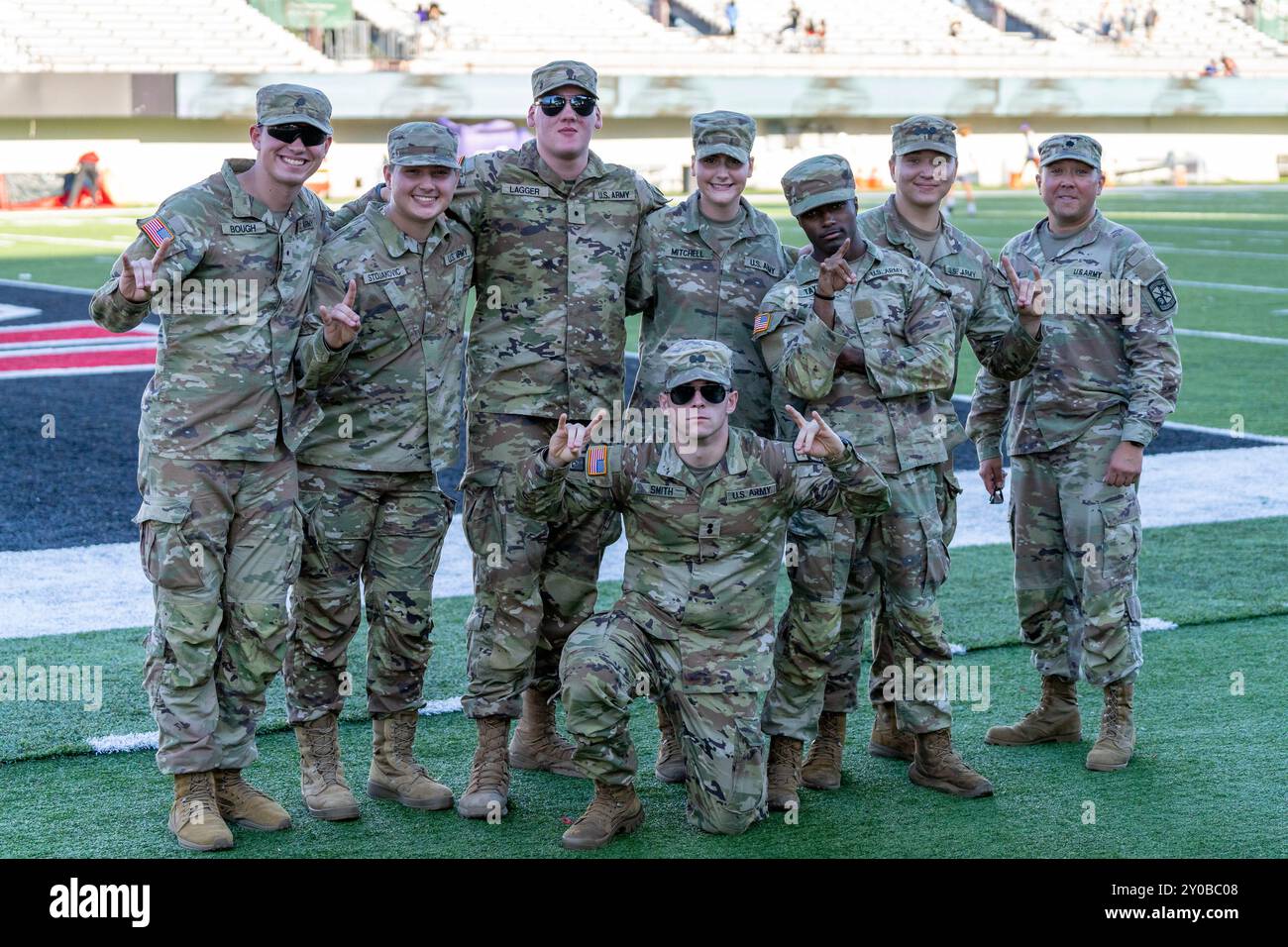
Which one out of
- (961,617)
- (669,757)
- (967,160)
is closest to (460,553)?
(961,617)

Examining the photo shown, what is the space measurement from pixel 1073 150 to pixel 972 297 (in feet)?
2.21

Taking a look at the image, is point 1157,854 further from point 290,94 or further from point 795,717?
point 290,94

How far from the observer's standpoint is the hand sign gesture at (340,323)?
529 centimetres

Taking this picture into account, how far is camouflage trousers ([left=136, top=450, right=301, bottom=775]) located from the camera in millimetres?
5297

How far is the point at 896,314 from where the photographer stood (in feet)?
19.0

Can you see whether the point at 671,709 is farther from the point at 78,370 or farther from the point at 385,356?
the point at 78,370

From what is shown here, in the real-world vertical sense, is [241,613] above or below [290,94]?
below

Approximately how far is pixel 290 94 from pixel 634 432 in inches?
59.4

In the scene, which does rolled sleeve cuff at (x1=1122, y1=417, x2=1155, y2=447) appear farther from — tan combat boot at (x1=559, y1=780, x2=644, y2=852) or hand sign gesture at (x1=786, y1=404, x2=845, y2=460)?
tan combat boot at (x1=559, y1=780, x2=644, y2=852)

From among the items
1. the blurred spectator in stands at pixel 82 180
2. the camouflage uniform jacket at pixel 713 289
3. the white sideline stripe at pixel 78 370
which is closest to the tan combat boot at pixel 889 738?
the camouflage uniform jacket at pixel 713 289

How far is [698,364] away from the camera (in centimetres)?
539

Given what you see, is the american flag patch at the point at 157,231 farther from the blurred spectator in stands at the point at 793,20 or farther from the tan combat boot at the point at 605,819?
the blurred spectator in stands at the point at 793,20

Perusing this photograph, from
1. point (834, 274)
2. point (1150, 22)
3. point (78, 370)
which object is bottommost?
point (78, 370)

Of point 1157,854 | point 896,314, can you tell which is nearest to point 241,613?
point 896,314
